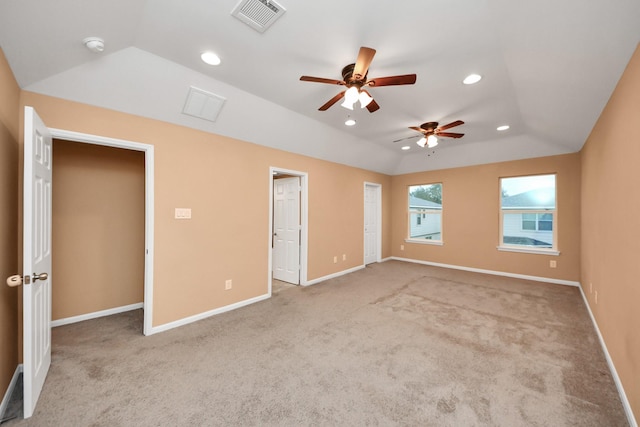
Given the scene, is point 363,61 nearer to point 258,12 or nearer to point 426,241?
point 258,12

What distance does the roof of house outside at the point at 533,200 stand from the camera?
4848 millimetres

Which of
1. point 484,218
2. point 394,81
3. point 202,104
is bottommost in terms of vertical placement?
point 484,218

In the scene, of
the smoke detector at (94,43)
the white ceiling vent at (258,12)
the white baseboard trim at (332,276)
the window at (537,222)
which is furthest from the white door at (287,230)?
the window at (537,222)

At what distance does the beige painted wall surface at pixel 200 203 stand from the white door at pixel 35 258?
0.60 metres

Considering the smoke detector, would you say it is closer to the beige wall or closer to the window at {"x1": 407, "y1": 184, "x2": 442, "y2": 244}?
the beige wall

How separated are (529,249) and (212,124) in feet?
20.4

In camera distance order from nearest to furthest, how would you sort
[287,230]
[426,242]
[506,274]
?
1. [287,230]
2. [506,274]
3. [426,242]

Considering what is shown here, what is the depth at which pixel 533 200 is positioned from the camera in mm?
5027

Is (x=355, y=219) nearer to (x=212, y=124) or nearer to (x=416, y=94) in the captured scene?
(x=416, y=94)

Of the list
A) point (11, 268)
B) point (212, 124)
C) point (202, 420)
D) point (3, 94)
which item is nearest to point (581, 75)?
point (212, 124)

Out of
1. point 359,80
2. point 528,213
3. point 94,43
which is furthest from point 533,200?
point 94,43

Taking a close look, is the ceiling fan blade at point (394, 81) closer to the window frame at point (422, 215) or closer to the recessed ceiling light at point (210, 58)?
the recessed ceiling light at point (210, 58)

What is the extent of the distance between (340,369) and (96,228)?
11.4 ft

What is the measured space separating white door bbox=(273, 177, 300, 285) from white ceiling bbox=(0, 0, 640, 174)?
4.50ft
